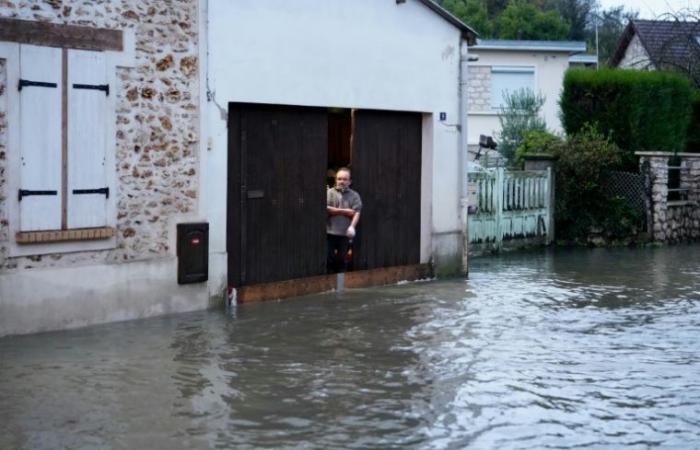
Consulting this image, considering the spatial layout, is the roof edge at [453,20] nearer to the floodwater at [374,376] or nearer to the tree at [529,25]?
the floodwater at [374,376]

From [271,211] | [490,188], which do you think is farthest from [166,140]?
[490,188]

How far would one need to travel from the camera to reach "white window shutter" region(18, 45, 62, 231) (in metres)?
12.1

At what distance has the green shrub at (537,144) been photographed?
77.8 feet

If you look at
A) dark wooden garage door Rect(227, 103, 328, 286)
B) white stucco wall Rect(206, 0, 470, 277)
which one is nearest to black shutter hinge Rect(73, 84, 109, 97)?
white stucco wall Rect(206, 0, 470, 277)

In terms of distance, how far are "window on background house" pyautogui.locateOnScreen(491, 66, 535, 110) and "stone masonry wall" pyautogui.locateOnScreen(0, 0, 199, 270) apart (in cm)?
2277

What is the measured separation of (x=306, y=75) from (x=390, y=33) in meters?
1.87

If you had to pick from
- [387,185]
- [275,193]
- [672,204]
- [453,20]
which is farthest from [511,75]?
[275,193]

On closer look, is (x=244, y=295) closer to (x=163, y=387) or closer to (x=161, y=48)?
(x=161, y=48)

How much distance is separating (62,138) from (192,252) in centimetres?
219

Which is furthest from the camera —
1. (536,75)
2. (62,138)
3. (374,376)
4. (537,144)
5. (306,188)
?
(536,75)

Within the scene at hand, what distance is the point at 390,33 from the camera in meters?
16.7

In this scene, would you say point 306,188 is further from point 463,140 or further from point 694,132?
point 694,132

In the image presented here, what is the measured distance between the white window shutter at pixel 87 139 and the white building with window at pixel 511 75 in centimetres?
2310

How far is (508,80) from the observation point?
36281 mm
